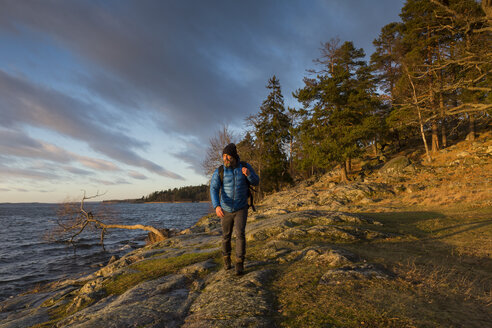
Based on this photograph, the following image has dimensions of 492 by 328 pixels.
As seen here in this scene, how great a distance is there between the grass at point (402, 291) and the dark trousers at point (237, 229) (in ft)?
2.86

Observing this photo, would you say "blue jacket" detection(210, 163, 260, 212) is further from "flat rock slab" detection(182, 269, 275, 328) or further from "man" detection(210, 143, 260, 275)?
"flat rock slab" detection(182, 269, 275, 328)

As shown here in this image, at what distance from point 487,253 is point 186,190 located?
5471 inches

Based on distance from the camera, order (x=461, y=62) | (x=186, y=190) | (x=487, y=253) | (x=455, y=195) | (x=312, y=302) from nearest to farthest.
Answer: (x=312, y=302), (x=487, y=253), (x=461, y=62), (x=455, y=195), (x=186, y=190)

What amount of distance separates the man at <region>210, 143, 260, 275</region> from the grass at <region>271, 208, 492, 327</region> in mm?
1269

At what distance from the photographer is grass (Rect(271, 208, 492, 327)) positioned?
281 centimetres

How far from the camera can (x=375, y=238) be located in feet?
23.5

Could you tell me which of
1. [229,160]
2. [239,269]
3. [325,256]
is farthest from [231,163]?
[325,256]

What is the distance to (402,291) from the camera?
11.6 ft

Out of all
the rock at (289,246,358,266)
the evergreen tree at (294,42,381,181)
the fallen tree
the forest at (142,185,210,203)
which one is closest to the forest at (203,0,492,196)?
the evergreen tree at (294,42,381,181)

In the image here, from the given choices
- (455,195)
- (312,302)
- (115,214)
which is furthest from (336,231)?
(115,214)

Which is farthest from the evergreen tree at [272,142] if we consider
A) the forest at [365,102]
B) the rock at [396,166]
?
the rock at [396,166]

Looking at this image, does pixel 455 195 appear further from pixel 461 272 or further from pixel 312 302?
pixel 312 302

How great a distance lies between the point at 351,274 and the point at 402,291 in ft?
2.49

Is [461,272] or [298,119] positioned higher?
[298,119]
